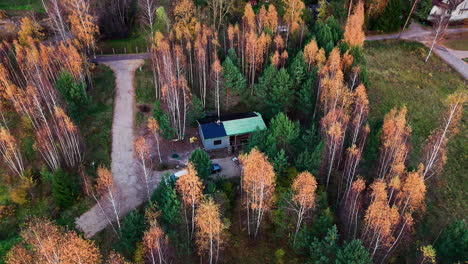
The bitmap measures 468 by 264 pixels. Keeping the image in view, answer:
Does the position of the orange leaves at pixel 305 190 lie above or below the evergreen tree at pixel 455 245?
above

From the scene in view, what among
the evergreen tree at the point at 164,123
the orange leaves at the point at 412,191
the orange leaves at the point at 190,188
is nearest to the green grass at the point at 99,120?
the evergreen tree at the point at 164,123

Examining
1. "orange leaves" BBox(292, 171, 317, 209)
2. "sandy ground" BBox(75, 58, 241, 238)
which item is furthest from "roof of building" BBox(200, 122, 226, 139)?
"orange leaves" BBox(292, 171, 317, 209)

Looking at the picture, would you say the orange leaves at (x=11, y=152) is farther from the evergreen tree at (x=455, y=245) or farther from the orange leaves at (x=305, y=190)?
the evergreen tree at (x=455, y=245)

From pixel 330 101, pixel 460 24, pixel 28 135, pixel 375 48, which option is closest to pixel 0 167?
pixel 28 135

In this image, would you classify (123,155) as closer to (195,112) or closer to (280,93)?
(195,112)

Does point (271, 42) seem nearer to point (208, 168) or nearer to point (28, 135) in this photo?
point (208, 168)

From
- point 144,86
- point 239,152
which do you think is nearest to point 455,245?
point 239,152

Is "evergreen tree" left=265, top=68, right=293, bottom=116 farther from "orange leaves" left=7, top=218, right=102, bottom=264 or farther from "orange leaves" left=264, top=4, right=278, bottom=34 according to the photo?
"orange leaves" left=7, top=218, right=102, bottom=264
